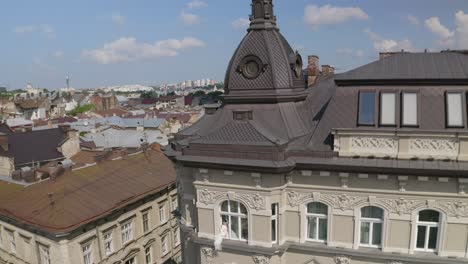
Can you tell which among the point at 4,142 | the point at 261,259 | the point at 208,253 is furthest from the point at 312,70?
the point at 4,142

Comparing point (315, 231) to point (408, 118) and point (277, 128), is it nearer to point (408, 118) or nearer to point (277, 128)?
point (277, 128)

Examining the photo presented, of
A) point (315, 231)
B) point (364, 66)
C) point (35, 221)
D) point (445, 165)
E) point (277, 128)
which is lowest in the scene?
point (35, 221)

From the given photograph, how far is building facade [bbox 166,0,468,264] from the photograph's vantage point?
14258mm

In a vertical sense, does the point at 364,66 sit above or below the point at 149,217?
above

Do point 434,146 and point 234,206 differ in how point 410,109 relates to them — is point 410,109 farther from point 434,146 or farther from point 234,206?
point 234,206

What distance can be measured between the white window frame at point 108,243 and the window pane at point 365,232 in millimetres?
17880

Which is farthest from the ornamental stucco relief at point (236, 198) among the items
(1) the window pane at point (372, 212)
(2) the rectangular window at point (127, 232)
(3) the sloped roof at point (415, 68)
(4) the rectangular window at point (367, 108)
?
(2) the rectangular window at point (127, 232)

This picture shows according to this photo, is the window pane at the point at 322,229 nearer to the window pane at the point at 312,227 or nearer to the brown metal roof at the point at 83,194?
the window pane at the point at 312,227

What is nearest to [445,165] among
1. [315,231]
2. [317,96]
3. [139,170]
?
[315,231]

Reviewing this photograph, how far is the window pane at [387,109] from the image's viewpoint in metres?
14.8

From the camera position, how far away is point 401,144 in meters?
14.4

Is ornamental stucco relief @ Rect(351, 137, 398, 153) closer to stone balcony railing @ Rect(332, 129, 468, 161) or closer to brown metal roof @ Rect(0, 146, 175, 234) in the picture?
stone balcony railing @ Rect(332, 129, 468, 161)

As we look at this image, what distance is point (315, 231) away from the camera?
53.4 feet

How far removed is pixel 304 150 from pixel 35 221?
59.5 ft
